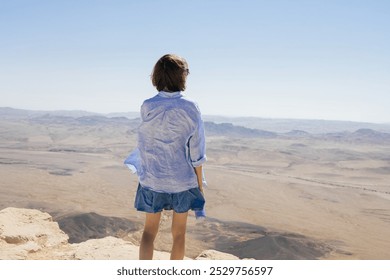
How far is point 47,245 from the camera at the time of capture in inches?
146

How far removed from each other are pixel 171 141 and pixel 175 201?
32cm

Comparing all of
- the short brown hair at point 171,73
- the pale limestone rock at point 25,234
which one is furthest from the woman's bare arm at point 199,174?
the pale limestone rock at point 25,234

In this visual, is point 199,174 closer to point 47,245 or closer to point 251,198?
point 47,245

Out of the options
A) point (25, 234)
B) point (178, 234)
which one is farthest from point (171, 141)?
point (25, 234)

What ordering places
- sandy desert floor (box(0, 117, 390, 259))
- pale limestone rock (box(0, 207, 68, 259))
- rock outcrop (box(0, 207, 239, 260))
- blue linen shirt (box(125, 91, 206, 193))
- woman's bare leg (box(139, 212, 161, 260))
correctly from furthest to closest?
sandy desert floor (box(0, 117, 390, 259)) → pale limestone rock (box(0, 207, 68, 259)) → rock outcrop (box(0, 207, 239, 260)) → woman's bare leg (box(139, 212, 161, 260)) → blue linen shirt (box(125, 91, 206, 193))

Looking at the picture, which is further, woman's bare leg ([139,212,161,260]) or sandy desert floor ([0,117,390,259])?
sandy desert floor ([0,117,390,259])

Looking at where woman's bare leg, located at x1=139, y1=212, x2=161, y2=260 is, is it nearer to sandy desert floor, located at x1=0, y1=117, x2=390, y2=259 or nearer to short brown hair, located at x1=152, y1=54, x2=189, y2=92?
short brown hair, located at x1=152, y1=54, x2=189, y2=92

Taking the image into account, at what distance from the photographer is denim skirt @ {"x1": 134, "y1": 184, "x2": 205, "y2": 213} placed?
74.9 inches

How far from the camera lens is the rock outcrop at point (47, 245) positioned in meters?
3.14

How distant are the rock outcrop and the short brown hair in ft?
5.59

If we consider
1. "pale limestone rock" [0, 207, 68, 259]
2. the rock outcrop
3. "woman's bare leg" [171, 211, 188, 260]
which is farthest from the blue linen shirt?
"pale limestone rock" [0, 207, 68, 259]

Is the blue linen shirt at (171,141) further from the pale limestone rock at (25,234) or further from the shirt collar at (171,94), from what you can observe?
the pale limestone rock at (25,234)

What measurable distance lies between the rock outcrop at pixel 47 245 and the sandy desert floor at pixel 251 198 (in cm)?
1450

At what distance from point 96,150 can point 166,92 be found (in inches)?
2852
